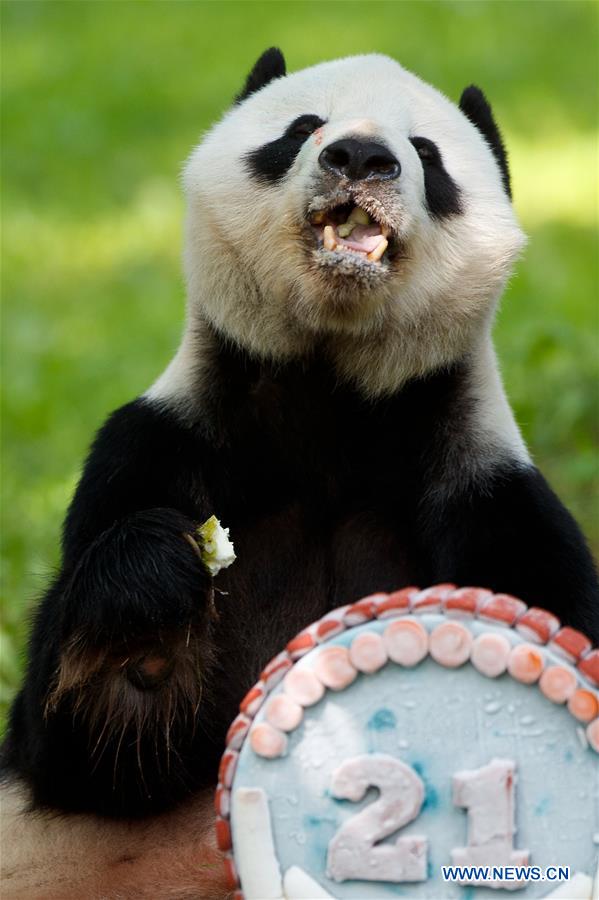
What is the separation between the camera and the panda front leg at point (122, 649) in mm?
4289

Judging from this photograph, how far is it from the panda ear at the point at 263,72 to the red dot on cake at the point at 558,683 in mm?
2763

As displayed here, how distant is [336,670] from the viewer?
3.68m

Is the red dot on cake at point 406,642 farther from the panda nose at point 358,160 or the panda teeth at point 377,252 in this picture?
the panda nose at point 358,160

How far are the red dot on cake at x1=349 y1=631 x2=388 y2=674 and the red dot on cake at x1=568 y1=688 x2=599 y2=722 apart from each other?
0.48 meters

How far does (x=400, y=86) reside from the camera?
4.96 m

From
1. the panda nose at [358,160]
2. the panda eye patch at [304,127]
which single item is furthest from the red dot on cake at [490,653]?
the panda eye patch at [304,127]

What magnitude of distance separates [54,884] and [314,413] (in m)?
1.81

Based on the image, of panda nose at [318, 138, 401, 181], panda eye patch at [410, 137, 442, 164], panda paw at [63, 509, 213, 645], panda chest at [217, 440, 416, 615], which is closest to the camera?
panda paw at [63, 509, 213, 645]

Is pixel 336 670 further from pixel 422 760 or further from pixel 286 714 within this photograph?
pixel 422 760

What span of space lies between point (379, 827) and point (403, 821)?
62mm

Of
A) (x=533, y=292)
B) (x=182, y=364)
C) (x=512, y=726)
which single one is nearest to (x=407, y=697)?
(x=512, y=726)

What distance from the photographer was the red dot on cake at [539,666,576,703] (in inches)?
143

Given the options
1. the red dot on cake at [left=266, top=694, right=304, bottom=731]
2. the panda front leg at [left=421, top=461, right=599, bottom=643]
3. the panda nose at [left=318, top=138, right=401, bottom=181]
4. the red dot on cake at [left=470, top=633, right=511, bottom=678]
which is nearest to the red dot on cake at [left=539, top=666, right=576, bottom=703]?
the red dot on cake at [left=470, top=633, right=511, bottom=678]

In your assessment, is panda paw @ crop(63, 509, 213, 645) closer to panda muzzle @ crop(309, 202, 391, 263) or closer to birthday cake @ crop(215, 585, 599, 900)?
birthday cake @ crop(215, 585, 599, 900)
